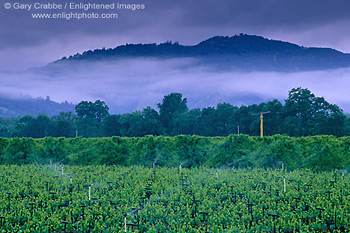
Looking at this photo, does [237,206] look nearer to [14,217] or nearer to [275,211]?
[275,211]

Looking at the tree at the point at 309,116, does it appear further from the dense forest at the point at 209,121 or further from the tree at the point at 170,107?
the tree at the point at 170,107

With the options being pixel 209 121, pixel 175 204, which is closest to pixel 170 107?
pixel 209 121

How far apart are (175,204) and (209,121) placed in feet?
126

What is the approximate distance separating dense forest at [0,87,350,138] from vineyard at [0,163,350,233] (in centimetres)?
2270

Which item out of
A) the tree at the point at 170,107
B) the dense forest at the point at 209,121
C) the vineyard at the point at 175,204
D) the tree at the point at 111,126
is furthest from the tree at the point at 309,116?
the tree at the point at 111,126

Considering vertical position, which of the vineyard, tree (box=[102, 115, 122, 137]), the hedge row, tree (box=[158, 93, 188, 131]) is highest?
tree (box=[158, 93, 188, 131])

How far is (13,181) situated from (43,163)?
34.6 ft

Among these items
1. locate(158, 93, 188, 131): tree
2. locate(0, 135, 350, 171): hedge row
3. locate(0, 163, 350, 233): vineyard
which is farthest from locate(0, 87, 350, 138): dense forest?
locate(0, 163, 350, 233): vineyard

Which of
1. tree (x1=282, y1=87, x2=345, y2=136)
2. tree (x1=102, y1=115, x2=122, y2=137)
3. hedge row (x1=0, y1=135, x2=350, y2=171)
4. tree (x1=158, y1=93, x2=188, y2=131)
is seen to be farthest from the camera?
tree (x1=102, y1=115, x2=122, y2=137)

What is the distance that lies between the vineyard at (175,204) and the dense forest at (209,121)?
74.5 feet

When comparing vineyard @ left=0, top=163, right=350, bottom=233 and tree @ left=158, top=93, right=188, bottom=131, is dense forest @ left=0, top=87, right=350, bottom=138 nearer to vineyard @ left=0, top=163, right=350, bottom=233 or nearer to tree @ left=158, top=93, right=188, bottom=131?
tree @ left=158, top=93, right=188, bottom=131

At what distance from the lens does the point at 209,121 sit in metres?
51.9

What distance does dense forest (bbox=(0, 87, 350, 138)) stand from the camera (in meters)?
40.7

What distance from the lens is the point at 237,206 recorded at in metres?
Result: 12.9
